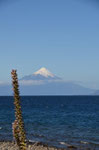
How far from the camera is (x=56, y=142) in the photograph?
2462 cm

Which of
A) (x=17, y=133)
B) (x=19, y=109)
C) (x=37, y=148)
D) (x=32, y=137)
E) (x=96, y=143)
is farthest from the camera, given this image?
(x=32, y=137)

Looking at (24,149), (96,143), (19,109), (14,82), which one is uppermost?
(14,82)

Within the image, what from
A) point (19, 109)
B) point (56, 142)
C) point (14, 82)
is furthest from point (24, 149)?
point (56, 142)

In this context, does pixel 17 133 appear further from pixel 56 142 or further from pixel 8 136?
pixel 8 136

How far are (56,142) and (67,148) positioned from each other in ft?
9.66

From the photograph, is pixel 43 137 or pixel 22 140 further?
pixel 43 137

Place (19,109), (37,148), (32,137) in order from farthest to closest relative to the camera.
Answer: (32,137), (37,148), (19,109)

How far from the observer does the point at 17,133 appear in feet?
17.0

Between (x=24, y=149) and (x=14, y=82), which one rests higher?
(x=14, y=82)

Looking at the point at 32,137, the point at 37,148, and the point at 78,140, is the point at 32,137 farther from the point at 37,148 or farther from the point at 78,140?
the point at 37,148

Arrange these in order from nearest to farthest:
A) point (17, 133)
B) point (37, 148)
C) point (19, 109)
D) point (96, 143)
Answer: point (19, 109) < point (17, 133) < point (37, 148) < point (96, 143)

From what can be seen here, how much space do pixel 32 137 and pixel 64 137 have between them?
2696 mm

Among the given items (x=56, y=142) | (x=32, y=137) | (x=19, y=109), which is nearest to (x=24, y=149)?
(x=19, y=109)

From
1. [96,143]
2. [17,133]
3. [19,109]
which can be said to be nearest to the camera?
[19,109]
